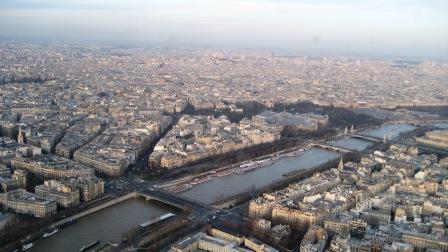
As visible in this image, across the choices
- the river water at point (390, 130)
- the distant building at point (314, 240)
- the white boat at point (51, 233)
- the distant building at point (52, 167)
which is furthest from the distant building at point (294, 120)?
the white boat at point (51, 233)

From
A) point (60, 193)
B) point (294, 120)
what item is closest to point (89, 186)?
point (60, 193)

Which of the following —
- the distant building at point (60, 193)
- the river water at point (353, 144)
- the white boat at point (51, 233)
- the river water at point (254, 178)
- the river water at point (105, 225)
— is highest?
the distant building at point (60, 193)

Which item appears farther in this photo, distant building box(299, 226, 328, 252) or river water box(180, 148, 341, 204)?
river water box(180, 148, 341, 204)

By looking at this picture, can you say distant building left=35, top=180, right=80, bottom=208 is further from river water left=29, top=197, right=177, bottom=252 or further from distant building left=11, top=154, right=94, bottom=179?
distant building left=11, top=154, right=94, bottom=179

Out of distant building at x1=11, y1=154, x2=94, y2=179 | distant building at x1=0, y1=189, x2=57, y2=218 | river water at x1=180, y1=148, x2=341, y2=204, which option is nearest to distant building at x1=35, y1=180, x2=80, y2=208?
distant building at x1=0, y1=189, x2=57, y2=218

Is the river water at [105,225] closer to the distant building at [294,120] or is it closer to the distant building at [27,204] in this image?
the distant building at [27,204]

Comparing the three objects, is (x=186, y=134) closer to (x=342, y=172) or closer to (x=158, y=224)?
(x=342, y=172)

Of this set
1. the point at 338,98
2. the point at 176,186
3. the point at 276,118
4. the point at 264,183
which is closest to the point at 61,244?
the point at 176,186
